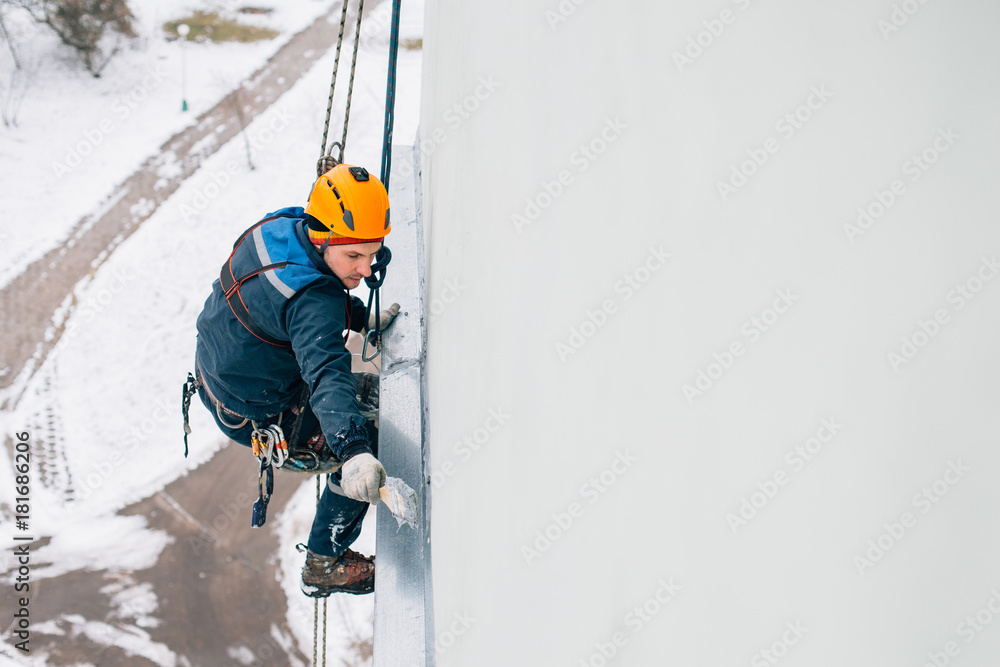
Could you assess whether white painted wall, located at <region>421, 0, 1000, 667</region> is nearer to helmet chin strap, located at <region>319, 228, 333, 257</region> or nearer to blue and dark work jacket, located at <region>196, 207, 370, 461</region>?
blue and dark work jacket, located at <region>196, 207, 370, 461</region>

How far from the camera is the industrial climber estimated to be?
7.36ft

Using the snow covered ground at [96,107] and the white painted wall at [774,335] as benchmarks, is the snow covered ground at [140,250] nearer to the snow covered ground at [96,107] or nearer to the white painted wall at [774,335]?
the snow covered ground at [96,107]

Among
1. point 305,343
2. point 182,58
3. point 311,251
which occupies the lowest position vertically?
point 182,58

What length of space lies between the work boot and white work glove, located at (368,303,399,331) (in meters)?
1.09

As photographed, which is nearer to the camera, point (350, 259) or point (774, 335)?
point (774, 335)

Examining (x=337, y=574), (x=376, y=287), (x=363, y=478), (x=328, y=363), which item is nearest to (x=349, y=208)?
(x=376, y=287)

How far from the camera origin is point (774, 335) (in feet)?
1.80

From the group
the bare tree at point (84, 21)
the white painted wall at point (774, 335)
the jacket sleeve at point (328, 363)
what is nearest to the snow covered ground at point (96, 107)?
the bare tree at point (84, 21)

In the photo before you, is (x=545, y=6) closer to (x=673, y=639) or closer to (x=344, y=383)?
(x=673, y=639)

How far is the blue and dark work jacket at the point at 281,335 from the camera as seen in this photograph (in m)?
2.24

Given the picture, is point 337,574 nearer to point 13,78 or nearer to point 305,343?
point 305,343

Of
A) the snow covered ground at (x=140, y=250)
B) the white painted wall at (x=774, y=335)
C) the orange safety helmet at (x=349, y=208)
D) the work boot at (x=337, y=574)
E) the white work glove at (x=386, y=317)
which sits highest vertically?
the white painted wall at (x=774, y=335)

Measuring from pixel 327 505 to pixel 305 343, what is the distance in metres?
1.20

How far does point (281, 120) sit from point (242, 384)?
1005 centimetres
